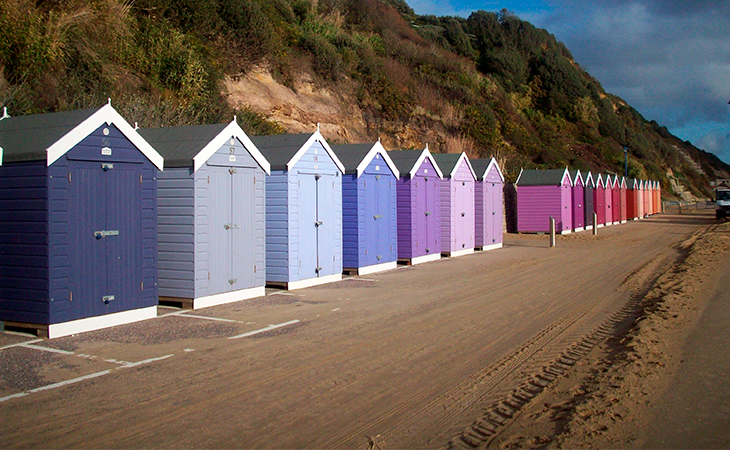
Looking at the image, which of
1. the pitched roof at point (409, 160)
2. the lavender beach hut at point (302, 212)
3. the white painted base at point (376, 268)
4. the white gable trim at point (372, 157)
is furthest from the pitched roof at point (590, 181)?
the lavender beach hut at point (302, 212)

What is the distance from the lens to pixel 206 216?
1099cm

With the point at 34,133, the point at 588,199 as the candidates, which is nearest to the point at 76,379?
the point at 34,133

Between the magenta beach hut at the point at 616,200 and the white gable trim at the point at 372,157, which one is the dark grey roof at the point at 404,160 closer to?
the white gable trim at the point at 372,157

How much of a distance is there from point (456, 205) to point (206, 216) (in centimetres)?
1146

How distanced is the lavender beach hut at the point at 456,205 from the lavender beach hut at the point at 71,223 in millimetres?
12245

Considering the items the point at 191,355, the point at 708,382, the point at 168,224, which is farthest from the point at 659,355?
the point at 168,224

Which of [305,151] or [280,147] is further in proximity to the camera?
[280,147]

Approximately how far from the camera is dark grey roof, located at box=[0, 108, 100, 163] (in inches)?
339

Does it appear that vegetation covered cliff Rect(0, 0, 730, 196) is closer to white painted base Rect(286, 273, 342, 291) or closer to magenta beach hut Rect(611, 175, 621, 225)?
magenta beach hut Rect(611, 175, 621, 225)

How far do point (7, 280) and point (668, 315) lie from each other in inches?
371

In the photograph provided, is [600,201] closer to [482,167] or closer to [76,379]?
[482,167]

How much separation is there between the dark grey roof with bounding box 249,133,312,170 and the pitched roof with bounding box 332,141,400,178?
2.06 m

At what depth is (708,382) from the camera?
21.2 ft

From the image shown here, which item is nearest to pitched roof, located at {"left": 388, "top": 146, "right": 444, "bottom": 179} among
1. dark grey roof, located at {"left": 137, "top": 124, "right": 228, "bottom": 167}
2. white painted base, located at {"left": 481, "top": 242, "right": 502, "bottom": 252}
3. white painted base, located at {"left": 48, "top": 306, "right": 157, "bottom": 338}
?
white painted base, located at {"left": 481, "top": 242, "right": 502, "bottom": 252}
